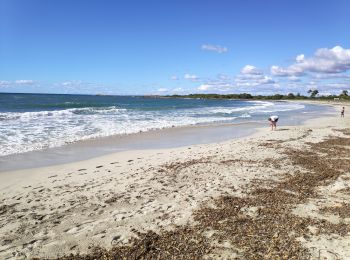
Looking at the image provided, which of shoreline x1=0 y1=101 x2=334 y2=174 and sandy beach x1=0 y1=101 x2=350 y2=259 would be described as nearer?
sandy beach x1=0 y1=101 x2=350 y2=259

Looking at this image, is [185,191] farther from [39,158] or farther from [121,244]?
[39,158]

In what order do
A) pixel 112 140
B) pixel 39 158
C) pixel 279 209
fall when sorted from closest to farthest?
pixel 279 209 → pixel 39 158 → pixel 112 140

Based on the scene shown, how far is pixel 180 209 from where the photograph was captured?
6289 millimetres

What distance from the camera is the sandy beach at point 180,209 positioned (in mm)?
4777

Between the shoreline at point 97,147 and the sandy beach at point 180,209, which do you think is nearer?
the sandy beach at point 180,209

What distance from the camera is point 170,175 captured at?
29.0 feet

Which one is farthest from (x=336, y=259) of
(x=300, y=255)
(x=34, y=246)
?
(x=34, y=246)

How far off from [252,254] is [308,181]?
13.9 feet

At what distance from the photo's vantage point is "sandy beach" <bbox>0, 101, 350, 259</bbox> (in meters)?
4.78

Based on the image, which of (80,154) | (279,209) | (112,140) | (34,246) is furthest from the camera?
(112,140)

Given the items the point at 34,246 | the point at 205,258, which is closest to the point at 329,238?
the point at 205,258

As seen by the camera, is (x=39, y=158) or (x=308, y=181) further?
(x=39, y=158)

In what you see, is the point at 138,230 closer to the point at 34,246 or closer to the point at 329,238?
the point at 34,246

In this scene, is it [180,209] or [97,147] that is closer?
[180,209]
